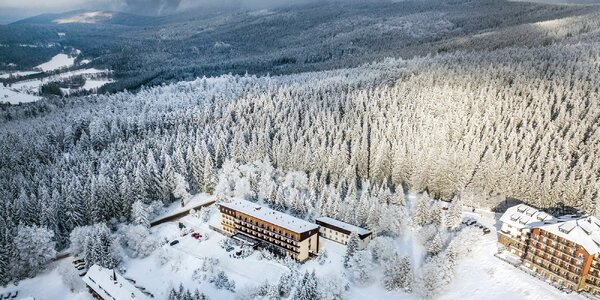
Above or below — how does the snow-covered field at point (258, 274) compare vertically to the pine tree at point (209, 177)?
below

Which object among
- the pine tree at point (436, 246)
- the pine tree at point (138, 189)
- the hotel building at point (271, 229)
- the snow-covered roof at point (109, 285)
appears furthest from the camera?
the pine tree at point (138, 189)

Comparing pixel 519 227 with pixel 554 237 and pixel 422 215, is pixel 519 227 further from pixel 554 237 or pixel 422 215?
pixel 422 215

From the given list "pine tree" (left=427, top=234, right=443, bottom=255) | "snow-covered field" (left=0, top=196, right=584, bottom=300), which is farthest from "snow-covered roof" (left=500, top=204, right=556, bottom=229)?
"pine tree" (left=427, top=234, right=443, bottom=255)

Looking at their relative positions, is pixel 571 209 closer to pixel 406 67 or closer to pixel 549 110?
pixel 549 110

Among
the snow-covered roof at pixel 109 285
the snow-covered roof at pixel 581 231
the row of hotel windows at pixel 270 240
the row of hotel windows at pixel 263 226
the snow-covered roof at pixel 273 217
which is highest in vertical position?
the snow-covered roof at pixel 581 231

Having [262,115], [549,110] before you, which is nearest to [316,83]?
[262,115]

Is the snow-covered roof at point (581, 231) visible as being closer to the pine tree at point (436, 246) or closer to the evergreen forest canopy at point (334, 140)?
the pine tree at point (436, 246)

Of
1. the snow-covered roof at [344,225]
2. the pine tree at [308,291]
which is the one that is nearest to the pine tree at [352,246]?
the snow-covered roof at [344,225]

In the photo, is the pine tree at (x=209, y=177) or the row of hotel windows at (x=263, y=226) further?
the pine tree at (x=209, y=177)
